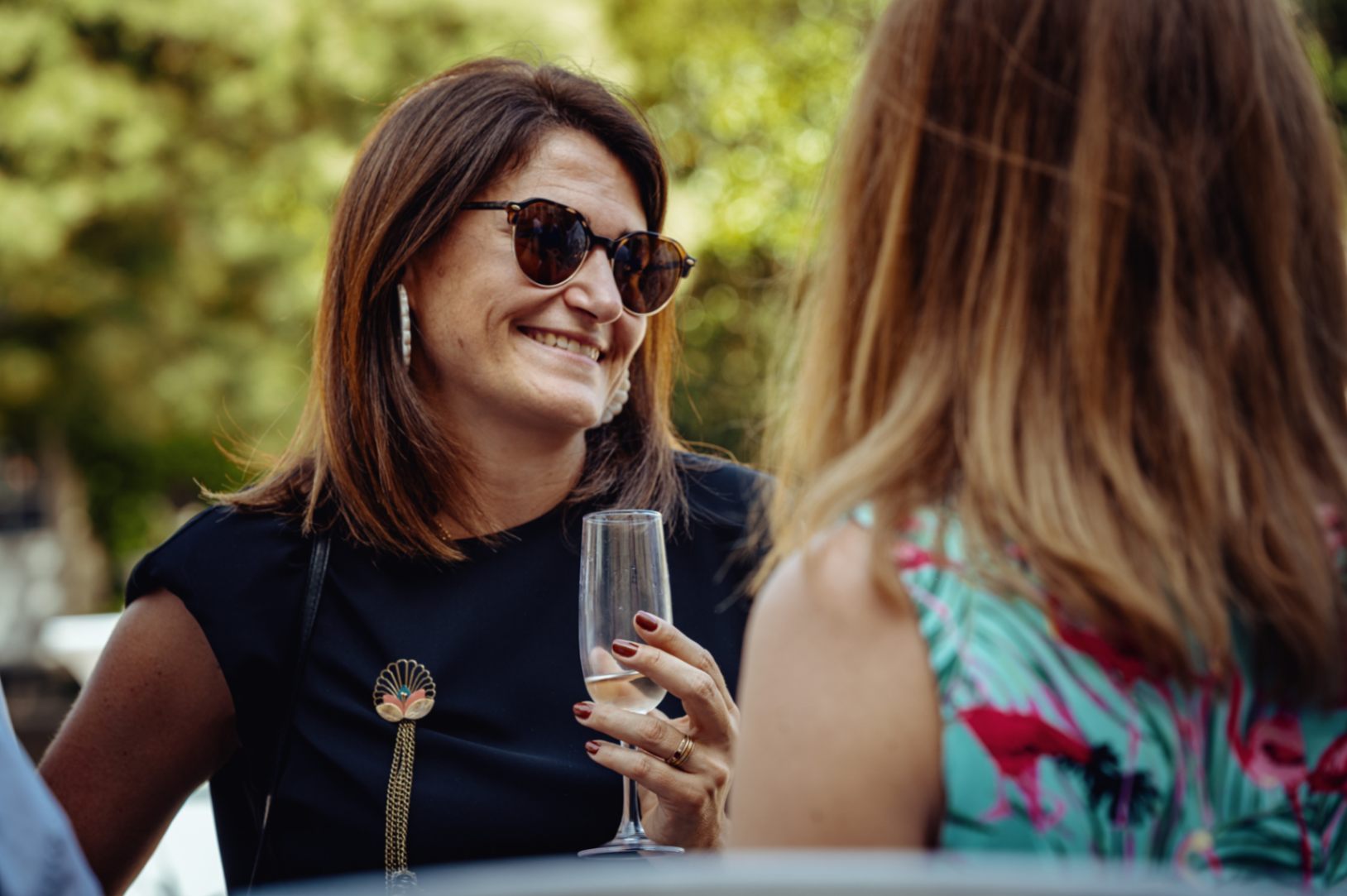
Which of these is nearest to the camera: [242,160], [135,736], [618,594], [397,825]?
[618,594]

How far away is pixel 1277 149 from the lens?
4.64ft

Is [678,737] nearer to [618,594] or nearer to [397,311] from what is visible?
[618,594]

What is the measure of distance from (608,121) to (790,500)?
162 centimetres

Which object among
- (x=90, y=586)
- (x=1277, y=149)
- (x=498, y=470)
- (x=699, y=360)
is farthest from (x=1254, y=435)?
(x=90, y=586)

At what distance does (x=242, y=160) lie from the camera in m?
13.3

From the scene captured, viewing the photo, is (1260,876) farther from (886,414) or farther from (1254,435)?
(886,414)

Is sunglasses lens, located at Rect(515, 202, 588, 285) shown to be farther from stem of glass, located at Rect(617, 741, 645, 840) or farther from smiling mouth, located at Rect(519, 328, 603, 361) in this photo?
stem of glass, located at Rect(617, 741, 645, 840)

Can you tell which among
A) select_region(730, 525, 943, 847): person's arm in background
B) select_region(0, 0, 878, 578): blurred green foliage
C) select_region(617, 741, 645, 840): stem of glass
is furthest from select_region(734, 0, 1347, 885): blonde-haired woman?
select_region(0, 0, 878, 578): blurred green foliage

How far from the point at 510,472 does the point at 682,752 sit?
840 mm

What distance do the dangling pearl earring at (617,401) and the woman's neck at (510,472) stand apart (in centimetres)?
22

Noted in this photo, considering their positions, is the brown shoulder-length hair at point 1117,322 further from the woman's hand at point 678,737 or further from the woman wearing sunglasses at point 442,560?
the woman wearing sunglasses at point 442,560

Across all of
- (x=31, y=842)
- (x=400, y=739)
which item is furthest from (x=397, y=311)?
(x=31, y=842)

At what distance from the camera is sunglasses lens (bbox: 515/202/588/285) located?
285 cm

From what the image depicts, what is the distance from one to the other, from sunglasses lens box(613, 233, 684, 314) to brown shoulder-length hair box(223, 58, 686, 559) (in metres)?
0.22
